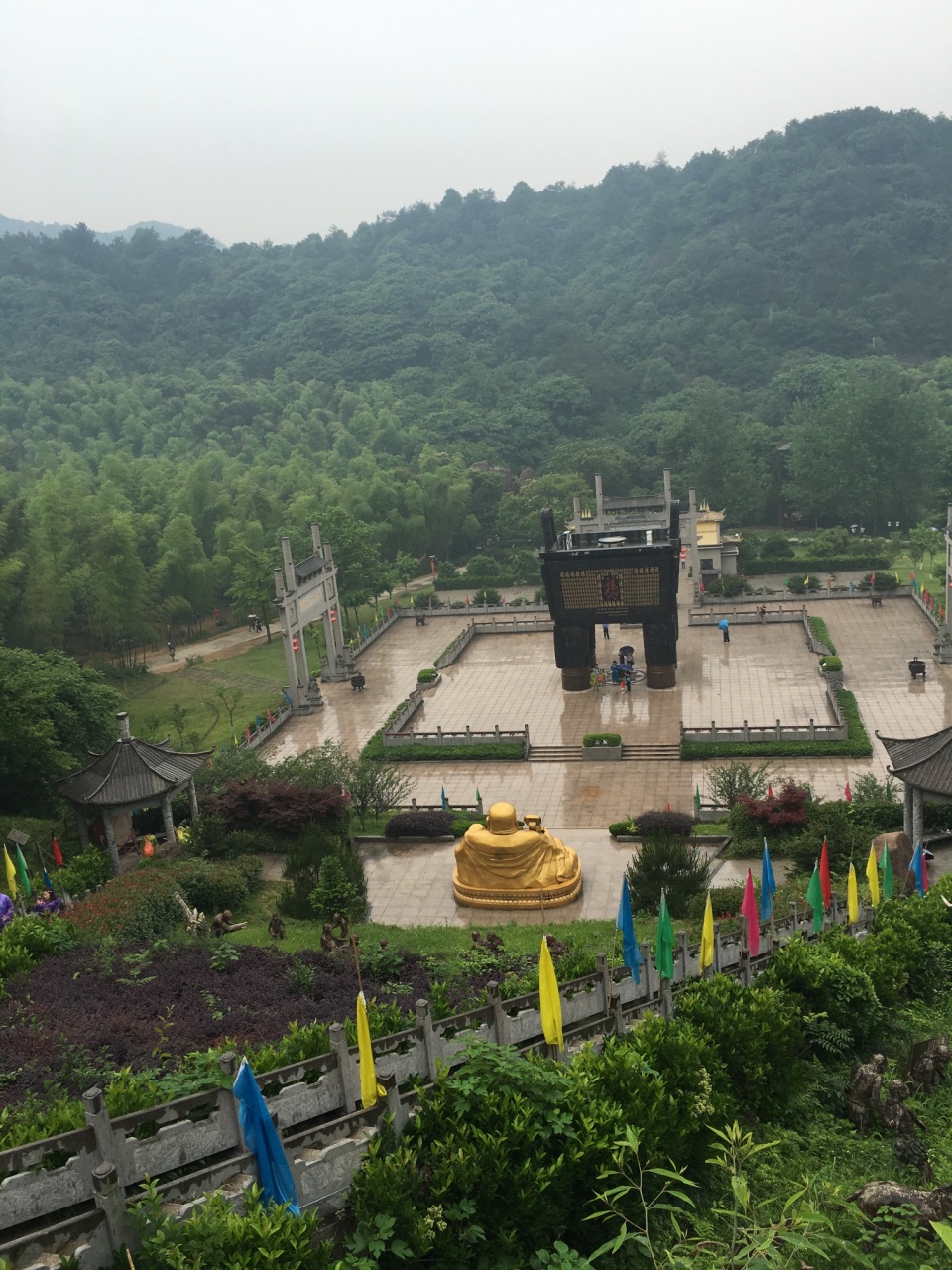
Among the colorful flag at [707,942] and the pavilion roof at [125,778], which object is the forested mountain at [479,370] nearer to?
the pavilion roof at [125,778]

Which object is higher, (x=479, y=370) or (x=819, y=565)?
(x=479, y=370)

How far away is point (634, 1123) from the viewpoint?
9.52 meters

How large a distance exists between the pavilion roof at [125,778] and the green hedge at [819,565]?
104 ft

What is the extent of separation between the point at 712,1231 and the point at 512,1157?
160cm

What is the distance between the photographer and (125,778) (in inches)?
837

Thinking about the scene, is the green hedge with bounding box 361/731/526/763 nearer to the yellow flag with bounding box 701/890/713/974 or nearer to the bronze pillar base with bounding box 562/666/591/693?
the bronze pillar base with bounding box 562/666/591/693

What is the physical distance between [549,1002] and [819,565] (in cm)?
4010

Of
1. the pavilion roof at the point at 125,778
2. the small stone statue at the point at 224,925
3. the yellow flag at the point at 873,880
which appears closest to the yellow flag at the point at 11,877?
the pavilion roof at the point at 125,778

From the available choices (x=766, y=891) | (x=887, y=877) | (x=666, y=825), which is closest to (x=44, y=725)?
(x=666, y=825)

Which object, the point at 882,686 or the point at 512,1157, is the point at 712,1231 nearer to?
the point at 512,1157

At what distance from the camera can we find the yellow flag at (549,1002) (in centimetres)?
1041

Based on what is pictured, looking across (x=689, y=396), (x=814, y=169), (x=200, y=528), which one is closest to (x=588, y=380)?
(x=689, y=396)

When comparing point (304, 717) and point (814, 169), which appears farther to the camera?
point (814, 169)

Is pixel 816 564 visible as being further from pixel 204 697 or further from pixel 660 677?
pixel 204 697
